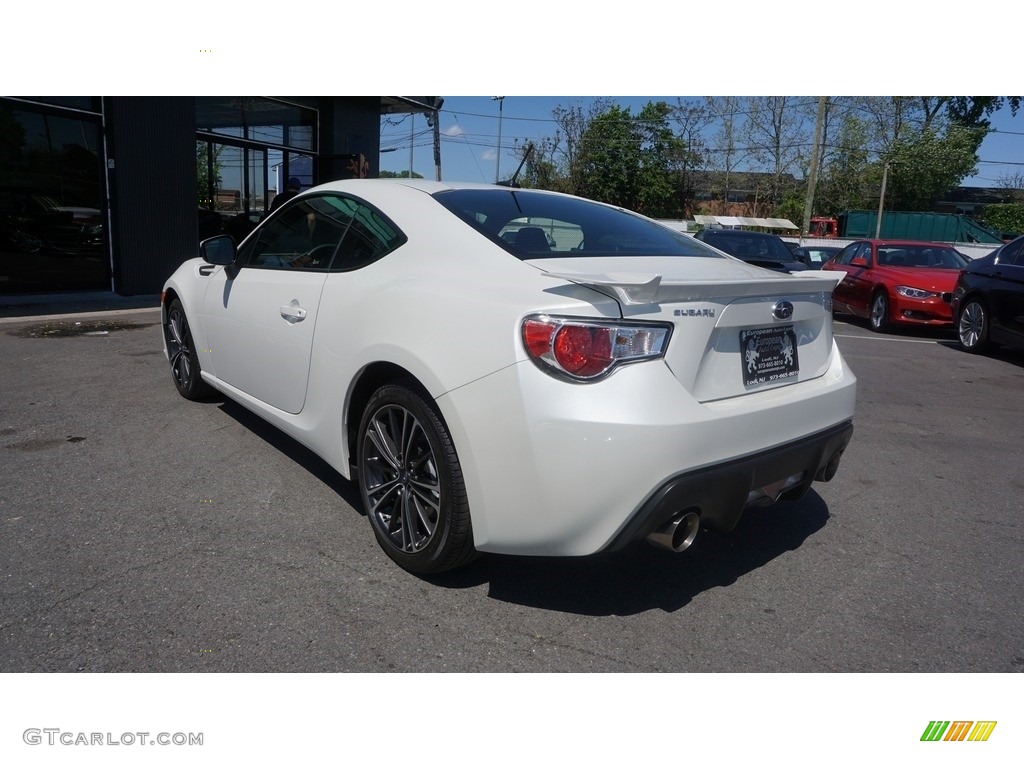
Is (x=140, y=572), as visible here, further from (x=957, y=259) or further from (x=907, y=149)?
(x=907, y=149)

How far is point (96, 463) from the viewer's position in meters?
4.25

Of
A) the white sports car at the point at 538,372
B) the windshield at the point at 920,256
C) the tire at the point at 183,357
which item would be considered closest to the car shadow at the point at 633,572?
the white sports car at the point at 538,372

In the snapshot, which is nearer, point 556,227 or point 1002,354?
point 556,227

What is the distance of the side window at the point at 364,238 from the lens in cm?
331

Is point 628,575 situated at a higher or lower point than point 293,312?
lower

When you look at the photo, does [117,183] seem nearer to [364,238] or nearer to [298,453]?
[298,453]

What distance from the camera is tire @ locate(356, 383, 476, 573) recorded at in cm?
275

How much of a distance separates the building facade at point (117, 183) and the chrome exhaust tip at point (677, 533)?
10641 mm

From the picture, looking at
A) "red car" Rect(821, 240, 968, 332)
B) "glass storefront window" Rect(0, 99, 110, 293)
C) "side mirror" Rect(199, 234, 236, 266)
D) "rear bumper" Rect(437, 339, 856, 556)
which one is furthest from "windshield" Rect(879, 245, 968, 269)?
"glass storefront window" Rect(0, 99, 110, 293)

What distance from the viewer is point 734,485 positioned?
8.68 ft

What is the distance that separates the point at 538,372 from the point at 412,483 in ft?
2.76

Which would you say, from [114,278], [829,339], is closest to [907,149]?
[114,278]
